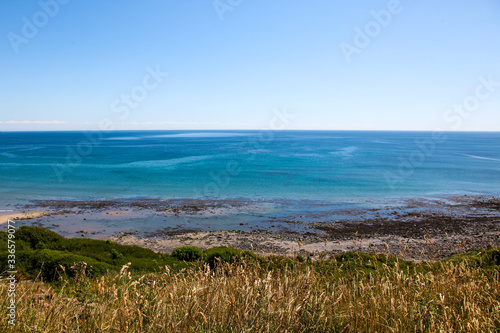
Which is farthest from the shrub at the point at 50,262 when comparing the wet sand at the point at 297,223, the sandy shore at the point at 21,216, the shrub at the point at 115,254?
the sandy shore at the point at 21,216

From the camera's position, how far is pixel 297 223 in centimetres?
2797

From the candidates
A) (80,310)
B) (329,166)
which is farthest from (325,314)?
(329,166)

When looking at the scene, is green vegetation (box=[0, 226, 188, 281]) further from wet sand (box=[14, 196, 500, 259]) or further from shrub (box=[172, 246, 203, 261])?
wet sand (box=[14, 196, 500, 259])

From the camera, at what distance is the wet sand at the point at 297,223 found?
22312 millimetres

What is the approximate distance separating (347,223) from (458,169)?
49.2 metres

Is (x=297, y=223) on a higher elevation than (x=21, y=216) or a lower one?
lower


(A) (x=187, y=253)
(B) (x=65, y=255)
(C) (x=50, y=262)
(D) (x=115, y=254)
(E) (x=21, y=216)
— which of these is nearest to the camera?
(C) (x=50, y=262)

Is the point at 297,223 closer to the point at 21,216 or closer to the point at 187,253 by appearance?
the point at 187,253

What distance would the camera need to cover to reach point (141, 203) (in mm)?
34812

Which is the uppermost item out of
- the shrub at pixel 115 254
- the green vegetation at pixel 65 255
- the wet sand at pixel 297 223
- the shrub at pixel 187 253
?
the green vegetation at pixel 65 255

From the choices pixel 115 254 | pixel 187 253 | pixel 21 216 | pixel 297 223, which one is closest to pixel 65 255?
pixel 115 254

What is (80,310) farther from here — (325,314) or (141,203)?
(141,203)

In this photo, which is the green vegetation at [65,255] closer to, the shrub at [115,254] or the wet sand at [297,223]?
the shrub at [115,254]

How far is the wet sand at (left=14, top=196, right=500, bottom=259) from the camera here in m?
22.3
